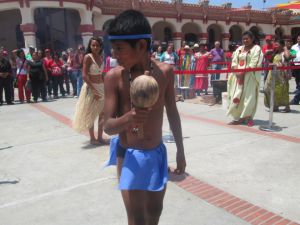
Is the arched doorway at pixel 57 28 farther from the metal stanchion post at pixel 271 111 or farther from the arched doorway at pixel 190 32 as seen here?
the metal stanchion post at pixel 271 111

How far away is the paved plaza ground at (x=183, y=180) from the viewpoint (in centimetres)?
309

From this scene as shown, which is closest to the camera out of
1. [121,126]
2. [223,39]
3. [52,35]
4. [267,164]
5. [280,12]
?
[121,126]

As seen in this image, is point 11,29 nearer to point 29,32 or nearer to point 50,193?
point 29,32

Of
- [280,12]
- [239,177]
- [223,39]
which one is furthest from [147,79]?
[280,12]

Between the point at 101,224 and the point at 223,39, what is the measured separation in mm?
27654

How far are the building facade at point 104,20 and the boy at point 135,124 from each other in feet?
53.1

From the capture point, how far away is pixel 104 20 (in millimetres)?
20719

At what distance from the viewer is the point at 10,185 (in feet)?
12.9

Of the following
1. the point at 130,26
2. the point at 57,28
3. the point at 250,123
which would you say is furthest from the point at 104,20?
the point at 130,26

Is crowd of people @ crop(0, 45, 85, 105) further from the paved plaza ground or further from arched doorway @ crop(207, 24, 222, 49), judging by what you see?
arched doorway @ crop(207, 24, 222, 49)

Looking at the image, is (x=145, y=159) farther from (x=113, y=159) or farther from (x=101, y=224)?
(x=101, y=224)

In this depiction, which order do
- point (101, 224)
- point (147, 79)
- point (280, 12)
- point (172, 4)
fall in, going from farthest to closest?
point (280, 12), point (172, 4), point (101, 224), point (147, 79)

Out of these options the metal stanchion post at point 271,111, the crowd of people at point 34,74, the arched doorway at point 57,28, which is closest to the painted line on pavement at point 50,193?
the metal stanchion post at point 271,111

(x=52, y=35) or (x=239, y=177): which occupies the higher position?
(x=52, y=35)
